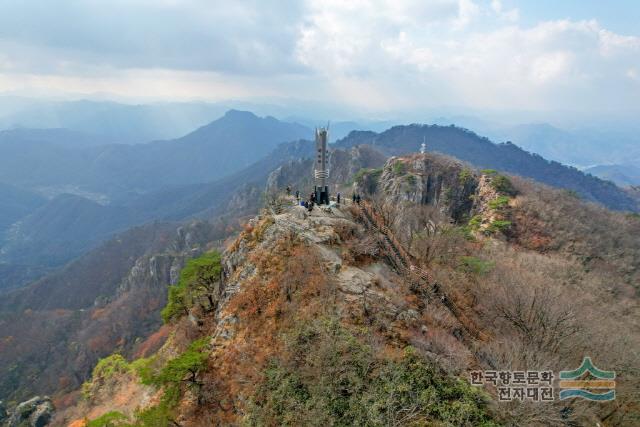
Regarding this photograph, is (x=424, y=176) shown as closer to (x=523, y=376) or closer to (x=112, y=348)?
(x=523, y=376)

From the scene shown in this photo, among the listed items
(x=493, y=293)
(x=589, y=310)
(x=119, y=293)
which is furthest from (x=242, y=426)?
(x=119, y=293)

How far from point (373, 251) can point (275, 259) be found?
6203mm

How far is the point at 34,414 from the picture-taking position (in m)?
45.9

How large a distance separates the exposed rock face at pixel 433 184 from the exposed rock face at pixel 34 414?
61207 mm

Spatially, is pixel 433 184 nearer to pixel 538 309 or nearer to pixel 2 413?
pixel 538 309

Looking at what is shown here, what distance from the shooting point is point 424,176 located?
67.2 m

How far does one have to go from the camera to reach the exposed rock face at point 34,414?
147 ft

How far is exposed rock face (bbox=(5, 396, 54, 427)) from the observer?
147 feet

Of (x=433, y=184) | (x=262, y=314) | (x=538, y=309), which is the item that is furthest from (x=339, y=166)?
(x=262, y=314)

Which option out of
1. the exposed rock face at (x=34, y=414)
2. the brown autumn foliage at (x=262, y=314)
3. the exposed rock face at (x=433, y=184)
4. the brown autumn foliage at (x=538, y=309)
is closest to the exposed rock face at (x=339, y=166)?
the exposed rock face at (x=433, y=184)

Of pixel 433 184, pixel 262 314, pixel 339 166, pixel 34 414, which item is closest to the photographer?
pixel 262 314

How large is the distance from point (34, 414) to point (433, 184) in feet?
237

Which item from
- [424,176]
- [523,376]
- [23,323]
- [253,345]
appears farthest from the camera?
[23,323]

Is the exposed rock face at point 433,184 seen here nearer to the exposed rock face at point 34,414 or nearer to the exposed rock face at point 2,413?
the exposed rock face at point 34,414
